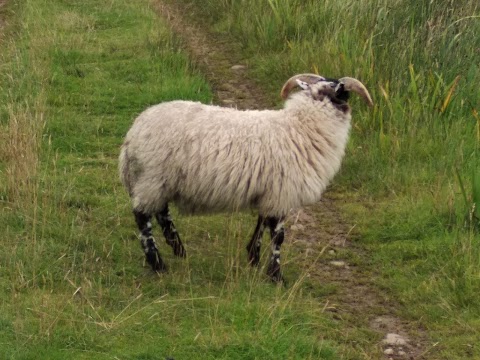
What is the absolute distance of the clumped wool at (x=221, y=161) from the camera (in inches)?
245

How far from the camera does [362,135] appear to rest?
8.65 metres

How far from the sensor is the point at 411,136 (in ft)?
26.9

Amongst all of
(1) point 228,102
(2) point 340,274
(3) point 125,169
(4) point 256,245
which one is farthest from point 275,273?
(1) point 228,102

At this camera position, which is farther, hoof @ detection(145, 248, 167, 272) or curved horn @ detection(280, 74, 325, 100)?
curved horn @ detection(280, 74, 325, 100)

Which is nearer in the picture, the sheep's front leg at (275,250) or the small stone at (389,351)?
the small stone at (389,351)

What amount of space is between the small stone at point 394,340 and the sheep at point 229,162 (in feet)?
3.23

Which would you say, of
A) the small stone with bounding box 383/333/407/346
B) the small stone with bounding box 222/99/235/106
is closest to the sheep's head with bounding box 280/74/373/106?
the small stone with bounding box 383/333/407/346

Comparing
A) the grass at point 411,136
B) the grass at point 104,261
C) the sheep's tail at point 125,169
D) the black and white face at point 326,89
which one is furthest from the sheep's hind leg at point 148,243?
the grass at point 411,136

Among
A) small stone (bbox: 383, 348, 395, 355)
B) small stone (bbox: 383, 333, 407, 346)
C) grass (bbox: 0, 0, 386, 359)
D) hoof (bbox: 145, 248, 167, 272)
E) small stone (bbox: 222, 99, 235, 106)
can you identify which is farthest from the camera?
small stone (bbox: 222, 99, 235, 106)

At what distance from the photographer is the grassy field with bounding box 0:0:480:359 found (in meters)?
5.40

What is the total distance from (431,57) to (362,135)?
1.04 m

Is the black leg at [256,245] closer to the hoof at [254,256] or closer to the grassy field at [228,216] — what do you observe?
the hoof at [254,256]

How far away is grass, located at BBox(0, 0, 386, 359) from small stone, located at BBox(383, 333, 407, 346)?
0.28 ft

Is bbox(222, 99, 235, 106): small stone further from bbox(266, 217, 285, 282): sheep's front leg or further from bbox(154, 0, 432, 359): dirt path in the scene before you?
bbox(266, 217, 285, 282): sheep's front leg
